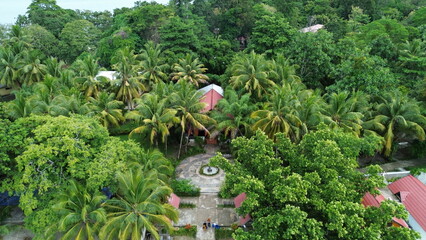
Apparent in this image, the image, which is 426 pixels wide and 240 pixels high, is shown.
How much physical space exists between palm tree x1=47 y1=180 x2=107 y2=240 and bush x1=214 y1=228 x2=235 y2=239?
6.61 metres

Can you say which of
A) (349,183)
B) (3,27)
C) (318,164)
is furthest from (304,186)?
(3,27)

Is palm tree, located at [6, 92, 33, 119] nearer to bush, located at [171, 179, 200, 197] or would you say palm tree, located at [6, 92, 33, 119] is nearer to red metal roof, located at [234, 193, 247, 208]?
bush, located at [171, 179, 200, 197]

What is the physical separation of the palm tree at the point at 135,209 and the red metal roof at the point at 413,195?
13820 mm

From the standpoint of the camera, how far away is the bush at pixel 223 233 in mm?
16344

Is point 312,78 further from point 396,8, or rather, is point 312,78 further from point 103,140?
point 396,8

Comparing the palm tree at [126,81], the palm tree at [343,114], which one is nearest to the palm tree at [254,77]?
the palm tree at [343,114]

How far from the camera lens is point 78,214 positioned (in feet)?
42.0

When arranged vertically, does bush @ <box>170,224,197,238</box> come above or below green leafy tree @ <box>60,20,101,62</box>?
below

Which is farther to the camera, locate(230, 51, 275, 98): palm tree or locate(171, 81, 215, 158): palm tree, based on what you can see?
locate(230, 51, 275, 98): palm tree

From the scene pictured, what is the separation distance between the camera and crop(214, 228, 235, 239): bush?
16344 mm

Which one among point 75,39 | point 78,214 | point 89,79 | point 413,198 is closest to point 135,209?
point 78,214

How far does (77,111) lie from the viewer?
65.0ft

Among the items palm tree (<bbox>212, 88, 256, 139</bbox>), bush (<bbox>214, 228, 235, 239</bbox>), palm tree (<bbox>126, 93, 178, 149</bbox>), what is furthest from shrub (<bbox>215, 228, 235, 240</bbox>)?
palm tree (<bbox>126, 93, 178, 149</bbox>)

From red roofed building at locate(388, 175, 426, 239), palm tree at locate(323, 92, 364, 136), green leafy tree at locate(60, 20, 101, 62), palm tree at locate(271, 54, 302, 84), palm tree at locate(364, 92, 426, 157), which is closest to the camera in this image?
red roofed building at locate(388, 175, 426, 239)
